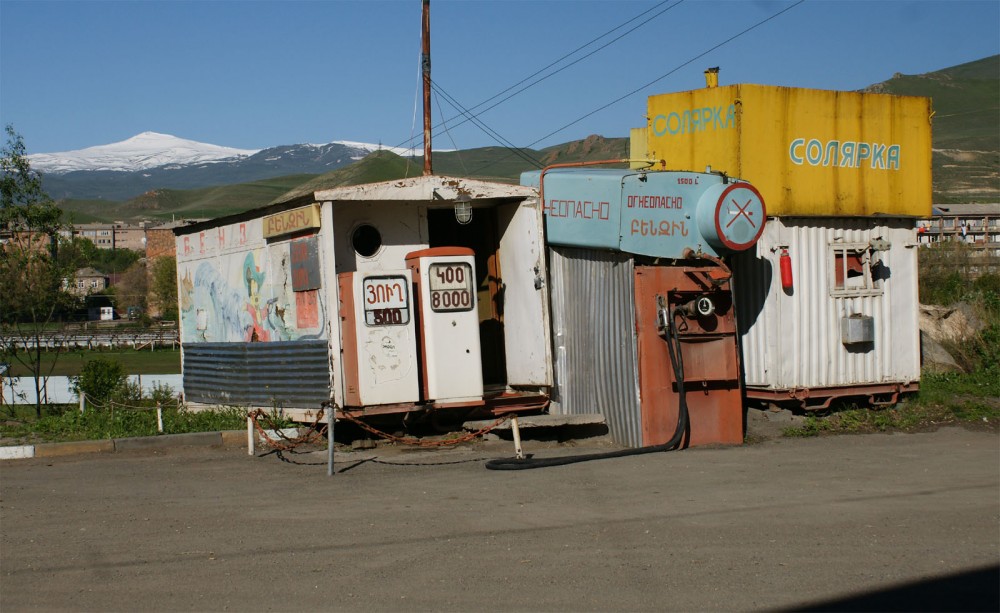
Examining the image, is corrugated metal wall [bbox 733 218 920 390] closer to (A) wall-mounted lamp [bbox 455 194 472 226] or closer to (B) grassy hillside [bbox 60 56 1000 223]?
(A) wall-mounted lamp [bbox 455 194 472 226]

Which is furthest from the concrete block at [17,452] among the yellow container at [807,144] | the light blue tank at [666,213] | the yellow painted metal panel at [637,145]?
the yellow painted metal panel at [637,145]

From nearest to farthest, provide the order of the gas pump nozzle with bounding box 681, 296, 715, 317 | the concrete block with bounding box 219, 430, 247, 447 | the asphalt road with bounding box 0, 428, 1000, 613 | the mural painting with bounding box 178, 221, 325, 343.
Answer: the asphalt road with bounding box 0, 428, 1000, 613 → the gas pump nozzle with bounding box 681, 296, 715, 317 → the mural painting with bounding box 178, 221, 325, 343 → the concrete block with bounding box 219, 430, 247, 447

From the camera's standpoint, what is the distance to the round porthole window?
13621 mm

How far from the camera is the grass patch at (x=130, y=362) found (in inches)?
1797

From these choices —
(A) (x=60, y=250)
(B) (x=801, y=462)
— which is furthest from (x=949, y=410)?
(A) (x=60, y=250)

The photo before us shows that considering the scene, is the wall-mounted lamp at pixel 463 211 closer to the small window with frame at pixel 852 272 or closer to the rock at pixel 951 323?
the small window with frame at pixel 852 272

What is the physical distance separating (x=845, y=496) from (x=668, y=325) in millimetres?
3311

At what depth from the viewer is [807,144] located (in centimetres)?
1349

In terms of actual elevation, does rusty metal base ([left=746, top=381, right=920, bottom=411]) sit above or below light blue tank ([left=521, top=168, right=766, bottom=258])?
below

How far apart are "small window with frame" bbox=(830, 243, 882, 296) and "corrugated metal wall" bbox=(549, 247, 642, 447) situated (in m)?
3.20

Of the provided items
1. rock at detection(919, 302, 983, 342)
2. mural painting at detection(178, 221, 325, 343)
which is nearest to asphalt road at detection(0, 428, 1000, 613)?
mural painting at detection(178, 221, 325, 343)

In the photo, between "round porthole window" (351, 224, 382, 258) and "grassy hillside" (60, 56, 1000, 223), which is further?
"grassy hillside" (60, 56, 1000, 223)

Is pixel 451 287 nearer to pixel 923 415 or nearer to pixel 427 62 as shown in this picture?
pixel 923 415

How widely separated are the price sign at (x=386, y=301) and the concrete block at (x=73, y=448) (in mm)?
3843
